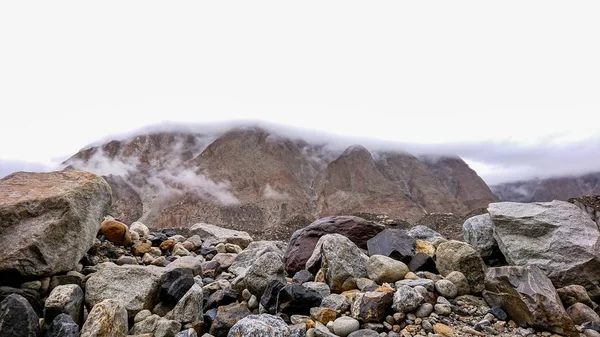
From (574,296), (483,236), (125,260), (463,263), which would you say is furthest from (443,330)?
(125,260)

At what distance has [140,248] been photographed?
34.9ft

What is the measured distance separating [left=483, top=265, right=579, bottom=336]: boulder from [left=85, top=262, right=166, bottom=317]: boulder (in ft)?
19.2

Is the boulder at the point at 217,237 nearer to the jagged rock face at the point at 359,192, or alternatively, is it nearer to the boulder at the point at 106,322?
the boulder at the point at 106,322

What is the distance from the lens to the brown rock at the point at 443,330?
597 centimetres

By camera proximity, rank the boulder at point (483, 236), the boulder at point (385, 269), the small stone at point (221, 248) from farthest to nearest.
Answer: the small stone at point (221, 248), the boulder at point (483, 236), the boulder at point (385, 269)

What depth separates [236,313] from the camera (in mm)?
6824

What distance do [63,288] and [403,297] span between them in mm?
5578

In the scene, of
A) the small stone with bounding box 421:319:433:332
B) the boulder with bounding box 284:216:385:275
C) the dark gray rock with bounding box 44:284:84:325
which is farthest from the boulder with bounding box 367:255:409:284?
the dark gray rock with bounding box 44:284:84:325

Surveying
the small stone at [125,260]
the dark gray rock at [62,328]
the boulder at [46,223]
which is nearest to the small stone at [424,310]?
the dark gray rock at [62,328]

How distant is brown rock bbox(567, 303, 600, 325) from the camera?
6.54 metres

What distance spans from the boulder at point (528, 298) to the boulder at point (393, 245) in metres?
1.67

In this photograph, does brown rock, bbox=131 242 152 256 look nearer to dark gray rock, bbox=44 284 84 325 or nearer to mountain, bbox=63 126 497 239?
dark gray rock, bbox=44 284 84 325

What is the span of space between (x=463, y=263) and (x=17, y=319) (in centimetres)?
719

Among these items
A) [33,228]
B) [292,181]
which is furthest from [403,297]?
[292,181]
